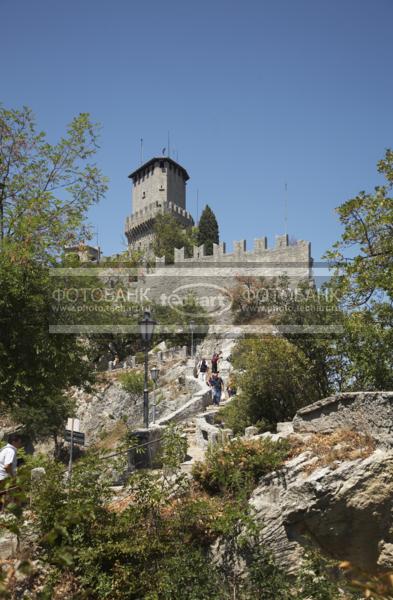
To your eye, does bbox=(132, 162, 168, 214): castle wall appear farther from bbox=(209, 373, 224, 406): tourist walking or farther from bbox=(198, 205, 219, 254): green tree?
bbox=(209, 373, 224, 406): tourist walking

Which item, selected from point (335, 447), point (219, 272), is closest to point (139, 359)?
point (219, 272)

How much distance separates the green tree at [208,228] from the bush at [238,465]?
4338cm

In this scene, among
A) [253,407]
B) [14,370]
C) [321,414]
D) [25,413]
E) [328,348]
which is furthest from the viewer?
[25,413]

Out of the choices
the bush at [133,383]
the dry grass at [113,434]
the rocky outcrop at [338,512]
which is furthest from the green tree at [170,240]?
the rocky outcrop at [338,512]

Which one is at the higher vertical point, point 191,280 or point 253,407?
point 191,280

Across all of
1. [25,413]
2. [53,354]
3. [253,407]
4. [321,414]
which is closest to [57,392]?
[53,354]

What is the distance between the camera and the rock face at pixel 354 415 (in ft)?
24.6

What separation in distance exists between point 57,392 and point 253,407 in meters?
5.42

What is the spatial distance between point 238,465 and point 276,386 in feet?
19.2

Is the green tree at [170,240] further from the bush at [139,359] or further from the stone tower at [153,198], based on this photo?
the bush at [139,359]

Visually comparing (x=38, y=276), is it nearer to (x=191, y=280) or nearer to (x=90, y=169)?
(x=90, y=169)

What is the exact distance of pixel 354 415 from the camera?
806cm

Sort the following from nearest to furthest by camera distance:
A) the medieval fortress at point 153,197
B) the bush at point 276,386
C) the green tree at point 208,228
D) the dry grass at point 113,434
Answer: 1. the bush at point 276,386
2. the dry grass at point 113,434
3. the green tree at point 208,228
4. the medieval fortress at point 153,197

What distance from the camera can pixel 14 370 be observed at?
32.8 feet
